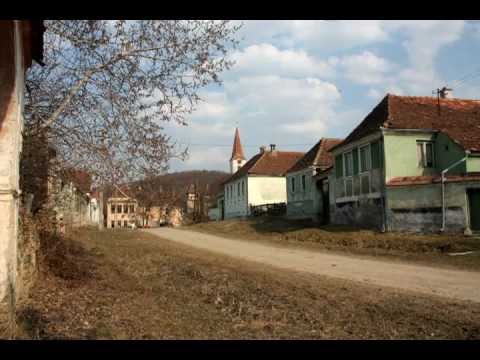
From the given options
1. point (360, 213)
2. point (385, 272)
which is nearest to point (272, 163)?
point (360, 213)

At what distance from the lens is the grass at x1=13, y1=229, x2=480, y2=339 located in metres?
6.00

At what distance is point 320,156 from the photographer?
116 feet

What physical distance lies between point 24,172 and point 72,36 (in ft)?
9.88

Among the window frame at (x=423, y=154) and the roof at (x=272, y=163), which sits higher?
the roof at (x=272, y=163)

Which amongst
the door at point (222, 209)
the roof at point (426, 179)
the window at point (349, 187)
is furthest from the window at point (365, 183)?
the door at point (222, 209)

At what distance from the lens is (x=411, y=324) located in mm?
6352

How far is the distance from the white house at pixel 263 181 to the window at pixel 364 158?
81.0 feet

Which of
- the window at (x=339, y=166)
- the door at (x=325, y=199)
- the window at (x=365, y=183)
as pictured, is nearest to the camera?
the window at (x=365, y=183)

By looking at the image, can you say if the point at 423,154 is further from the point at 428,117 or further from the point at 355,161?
the point at 355,161

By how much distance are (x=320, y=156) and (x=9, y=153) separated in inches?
1190

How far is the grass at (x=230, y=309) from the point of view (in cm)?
600

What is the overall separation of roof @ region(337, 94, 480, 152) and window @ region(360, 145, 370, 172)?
0.72 m

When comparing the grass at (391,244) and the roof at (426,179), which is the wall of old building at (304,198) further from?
the roof at (426,179)
